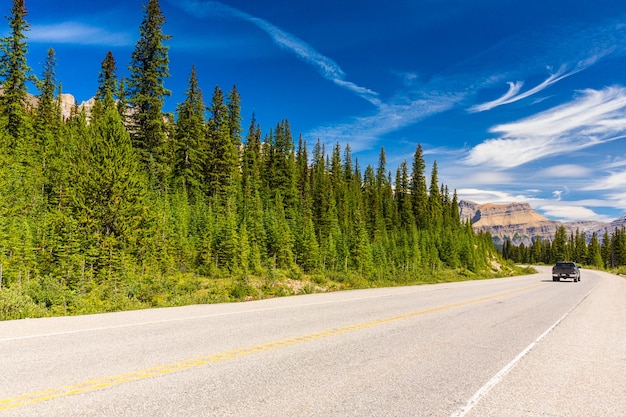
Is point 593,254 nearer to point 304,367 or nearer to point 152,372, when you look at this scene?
point 304,367

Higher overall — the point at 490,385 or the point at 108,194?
the point at 108,194

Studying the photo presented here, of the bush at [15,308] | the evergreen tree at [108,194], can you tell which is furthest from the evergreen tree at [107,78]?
the bush at [15,308]

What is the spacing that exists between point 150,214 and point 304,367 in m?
24.2

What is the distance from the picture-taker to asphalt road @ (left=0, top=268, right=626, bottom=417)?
4527 mm

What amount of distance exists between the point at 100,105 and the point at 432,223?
235 feet

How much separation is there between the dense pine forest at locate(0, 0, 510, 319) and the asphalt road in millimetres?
5367

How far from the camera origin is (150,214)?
89.1 feet

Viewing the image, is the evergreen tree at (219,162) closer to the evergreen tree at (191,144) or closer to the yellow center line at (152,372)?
the evergreen tree at (191,144)

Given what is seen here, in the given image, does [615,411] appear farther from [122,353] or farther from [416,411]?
[122,353]

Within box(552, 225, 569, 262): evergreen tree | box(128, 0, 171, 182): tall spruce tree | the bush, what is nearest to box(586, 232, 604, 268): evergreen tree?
box(552, 225, 569, 262): evergreen tree

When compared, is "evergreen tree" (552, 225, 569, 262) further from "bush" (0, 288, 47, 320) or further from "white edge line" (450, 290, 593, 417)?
"bush" (0, 288, 47, 320)

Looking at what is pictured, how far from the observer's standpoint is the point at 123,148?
24.0m

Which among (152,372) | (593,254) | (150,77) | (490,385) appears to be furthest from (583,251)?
(152,372)

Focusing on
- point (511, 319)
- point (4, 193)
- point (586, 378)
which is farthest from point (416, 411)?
point (4, 193)
